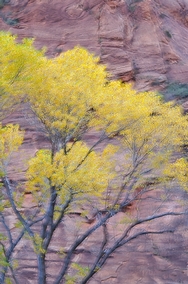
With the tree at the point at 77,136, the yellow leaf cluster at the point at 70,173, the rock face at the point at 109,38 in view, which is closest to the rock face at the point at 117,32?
the rock face at the point at 109,38

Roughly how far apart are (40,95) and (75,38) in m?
12.9

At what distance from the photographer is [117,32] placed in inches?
961

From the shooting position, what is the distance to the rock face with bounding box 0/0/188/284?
1742cm

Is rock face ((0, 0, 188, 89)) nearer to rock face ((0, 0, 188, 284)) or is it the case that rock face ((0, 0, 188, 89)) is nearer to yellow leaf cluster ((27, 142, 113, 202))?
rock face ((0, 0, 188, 284))

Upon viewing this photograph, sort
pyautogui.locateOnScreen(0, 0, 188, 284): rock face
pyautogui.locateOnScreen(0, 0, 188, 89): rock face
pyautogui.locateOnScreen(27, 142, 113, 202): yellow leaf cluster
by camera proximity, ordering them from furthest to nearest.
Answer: pyautogui.locateOnScreen(0, 0, 188, 89): rock face, pyautogui.locateOnScreen(0, 0, 188, 284): rock face, pyautogui.locateOnScreen(27, 142, 113, 202): yellow leaf cluster

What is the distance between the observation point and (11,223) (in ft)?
59.3

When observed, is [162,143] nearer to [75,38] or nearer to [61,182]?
[61,182]

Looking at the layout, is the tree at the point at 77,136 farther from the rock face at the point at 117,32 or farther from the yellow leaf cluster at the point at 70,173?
the rock face at the point at 117,32

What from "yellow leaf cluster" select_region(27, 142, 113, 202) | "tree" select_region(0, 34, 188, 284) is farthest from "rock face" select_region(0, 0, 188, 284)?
"yellow leaf cluster" select_region(27, 142, 113, 202)

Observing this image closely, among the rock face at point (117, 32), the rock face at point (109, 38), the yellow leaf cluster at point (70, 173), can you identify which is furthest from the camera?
the rock face at point (117, 32)

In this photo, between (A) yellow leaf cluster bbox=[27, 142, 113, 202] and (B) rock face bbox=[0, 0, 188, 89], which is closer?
(A) yellow leaf cluster bbox=[27, 142, 113, 202]

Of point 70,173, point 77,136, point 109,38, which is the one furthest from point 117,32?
point 70,173

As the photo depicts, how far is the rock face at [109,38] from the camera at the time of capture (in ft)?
57.1

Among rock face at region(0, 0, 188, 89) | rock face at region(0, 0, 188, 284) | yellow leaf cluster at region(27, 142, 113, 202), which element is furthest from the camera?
rock face at region(0, 0, 188, 89)
